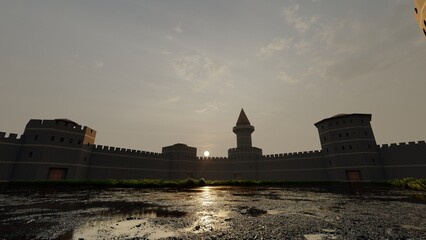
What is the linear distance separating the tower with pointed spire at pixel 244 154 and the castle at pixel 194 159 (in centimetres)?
21

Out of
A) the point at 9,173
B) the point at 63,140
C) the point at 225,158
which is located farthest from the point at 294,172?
the point at 9,173

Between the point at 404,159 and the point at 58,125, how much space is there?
47.4 metres

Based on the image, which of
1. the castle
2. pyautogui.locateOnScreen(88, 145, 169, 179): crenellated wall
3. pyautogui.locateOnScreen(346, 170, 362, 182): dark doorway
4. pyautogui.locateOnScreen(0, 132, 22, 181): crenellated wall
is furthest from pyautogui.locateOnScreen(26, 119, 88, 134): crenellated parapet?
pyautogui.locateOnScreen(346, 170, 362, 182): dark doorway

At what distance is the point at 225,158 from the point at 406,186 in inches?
1244

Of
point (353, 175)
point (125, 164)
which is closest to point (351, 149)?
point (353, 175)

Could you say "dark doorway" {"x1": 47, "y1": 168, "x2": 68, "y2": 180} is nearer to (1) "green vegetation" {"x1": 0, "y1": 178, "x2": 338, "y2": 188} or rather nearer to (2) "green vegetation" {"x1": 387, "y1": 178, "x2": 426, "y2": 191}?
(1) "green vegetation" {"x1": 0, "y1": 178, "x2": 338, "y2": 188}

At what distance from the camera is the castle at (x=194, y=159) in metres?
23.6

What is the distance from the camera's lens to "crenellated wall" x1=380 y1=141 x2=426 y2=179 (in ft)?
82.3

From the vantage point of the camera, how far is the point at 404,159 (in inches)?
1035

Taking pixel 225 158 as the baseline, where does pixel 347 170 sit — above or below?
below

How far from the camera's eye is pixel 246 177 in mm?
40969

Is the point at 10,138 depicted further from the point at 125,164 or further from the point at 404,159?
the point at 404,159

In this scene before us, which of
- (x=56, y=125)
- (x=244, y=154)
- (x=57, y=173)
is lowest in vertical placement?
(x=57, y=173)

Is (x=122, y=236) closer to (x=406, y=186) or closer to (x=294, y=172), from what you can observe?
(x=406, y=186)
